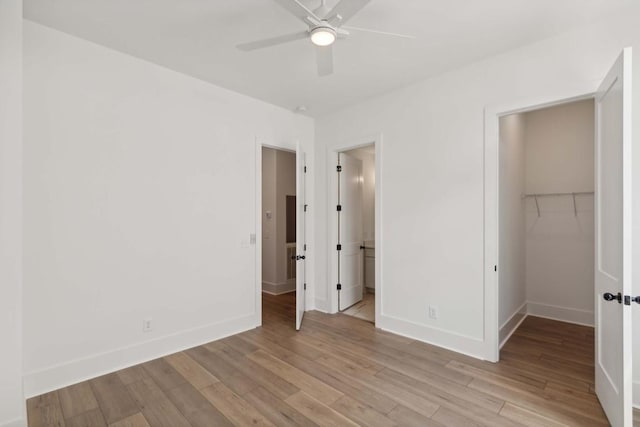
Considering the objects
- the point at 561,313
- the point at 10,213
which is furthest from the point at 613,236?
the point at 10,213

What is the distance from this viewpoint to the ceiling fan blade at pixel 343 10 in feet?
5.58

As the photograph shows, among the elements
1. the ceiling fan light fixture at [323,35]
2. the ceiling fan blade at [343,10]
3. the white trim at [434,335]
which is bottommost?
the white trim at [434,335]

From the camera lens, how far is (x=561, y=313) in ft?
13.8

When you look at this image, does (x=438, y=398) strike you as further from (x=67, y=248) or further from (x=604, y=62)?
(x=67, y=248)

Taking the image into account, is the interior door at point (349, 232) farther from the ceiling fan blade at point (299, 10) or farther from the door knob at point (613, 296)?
the door knob at point (613, 296)

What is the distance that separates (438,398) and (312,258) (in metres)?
2.65

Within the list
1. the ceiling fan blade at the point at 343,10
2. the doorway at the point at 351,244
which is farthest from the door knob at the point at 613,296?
the doorway at the point at 351,244

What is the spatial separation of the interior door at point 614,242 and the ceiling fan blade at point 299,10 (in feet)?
5.96

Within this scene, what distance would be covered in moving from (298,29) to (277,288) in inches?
170

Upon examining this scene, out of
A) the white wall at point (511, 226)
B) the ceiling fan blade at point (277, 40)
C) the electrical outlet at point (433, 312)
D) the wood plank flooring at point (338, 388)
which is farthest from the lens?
the white wall at point (511, 226)

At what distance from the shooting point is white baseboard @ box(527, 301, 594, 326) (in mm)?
4008

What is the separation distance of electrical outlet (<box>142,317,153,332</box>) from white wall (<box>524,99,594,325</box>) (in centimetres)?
Answer: 494

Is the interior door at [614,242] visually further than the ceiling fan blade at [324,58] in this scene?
No

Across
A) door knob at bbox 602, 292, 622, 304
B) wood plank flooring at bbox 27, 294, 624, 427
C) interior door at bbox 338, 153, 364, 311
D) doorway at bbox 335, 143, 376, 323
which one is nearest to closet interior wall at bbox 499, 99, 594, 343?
wood plank flooring at bbox 27, 294, 624, 427
